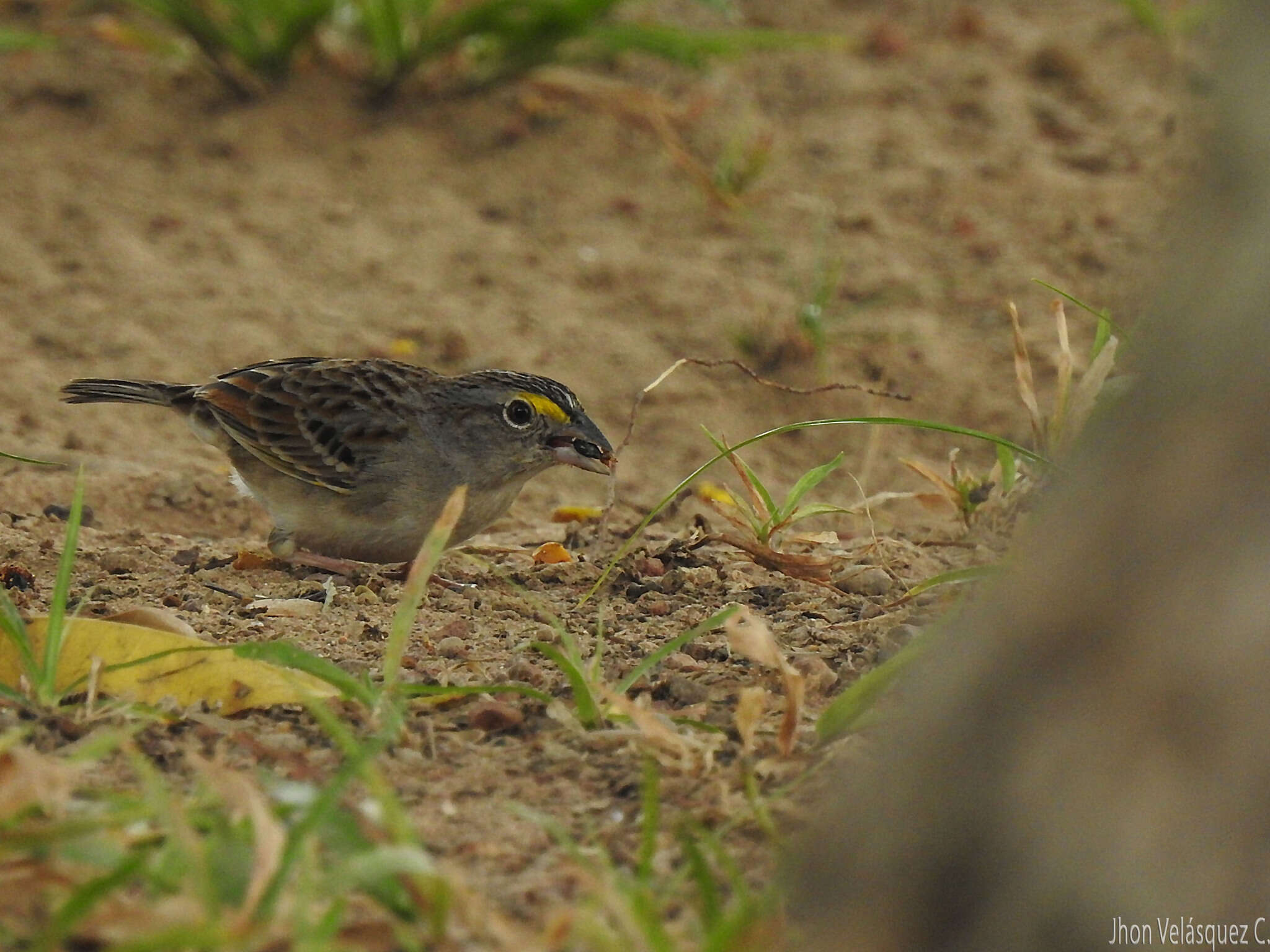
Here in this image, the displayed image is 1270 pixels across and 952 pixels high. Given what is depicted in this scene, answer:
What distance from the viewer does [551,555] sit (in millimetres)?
5293

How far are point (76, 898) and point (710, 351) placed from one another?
5551 millimetres

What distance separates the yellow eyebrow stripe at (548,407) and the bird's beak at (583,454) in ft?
0.21

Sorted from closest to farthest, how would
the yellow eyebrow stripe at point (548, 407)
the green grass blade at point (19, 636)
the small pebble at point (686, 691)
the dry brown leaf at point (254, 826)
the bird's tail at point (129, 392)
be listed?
the dry brown leaf at point (254, 826)
the green grass blade at point (19, 636)
the small pebble at point (686, 691)
the yellow eyebrow stripe at point (548, 407)
the bird's tail at point (129, 392)

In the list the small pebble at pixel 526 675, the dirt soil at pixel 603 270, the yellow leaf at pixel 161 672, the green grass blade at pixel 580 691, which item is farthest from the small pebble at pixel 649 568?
the yellow leaf at pixel 161 672

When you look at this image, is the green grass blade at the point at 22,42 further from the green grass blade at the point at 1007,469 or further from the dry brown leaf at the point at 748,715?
the dry brown leaf at the point at 748,715

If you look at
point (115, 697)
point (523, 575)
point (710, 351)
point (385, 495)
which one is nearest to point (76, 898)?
point (115, 697)

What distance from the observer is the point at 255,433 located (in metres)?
5.98

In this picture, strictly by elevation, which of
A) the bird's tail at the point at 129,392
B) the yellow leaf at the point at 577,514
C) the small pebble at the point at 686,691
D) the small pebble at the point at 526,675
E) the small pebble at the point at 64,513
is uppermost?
the small pebble at the point at 686,691

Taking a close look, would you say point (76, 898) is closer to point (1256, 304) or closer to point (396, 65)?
point (1256, 304)

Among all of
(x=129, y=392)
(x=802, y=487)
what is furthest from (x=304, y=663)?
(x=129, y=392)

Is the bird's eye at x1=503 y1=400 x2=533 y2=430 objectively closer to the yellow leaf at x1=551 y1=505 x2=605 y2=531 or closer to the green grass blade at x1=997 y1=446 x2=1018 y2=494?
the yellow leaf at x1=551 y1=505 x2=605 y2=531

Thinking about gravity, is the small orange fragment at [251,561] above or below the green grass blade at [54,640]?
below

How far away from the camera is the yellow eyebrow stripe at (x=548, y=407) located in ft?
18.7

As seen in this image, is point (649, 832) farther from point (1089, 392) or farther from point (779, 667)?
point (1089, 392)
